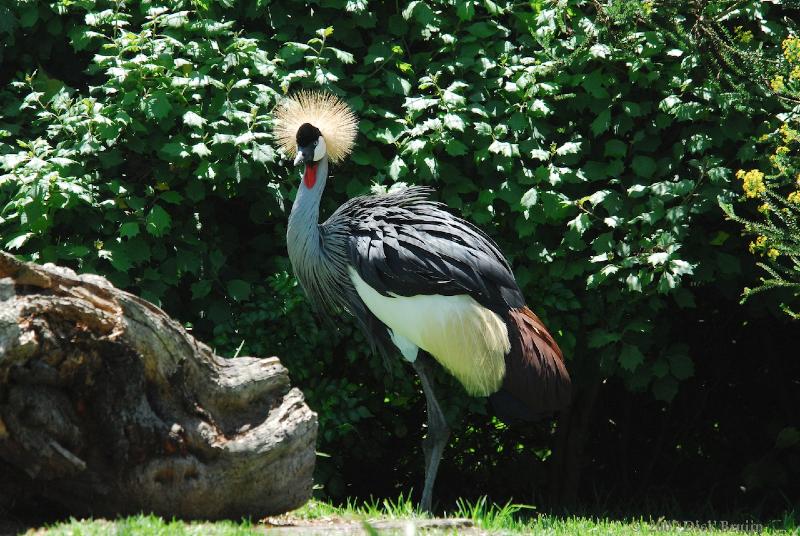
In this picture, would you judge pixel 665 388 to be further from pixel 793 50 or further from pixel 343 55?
pixel 343 55

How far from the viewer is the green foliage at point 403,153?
5633mm

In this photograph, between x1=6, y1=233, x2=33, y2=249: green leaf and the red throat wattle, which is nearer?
x1=6, y1=233, x2=33, y2=249: green leaf

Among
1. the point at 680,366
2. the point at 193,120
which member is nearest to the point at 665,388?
the point at 680,366

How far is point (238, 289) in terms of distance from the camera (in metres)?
5.77

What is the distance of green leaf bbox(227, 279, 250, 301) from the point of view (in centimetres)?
573

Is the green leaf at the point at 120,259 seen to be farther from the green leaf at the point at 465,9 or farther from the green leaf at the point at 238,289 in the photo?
the green leaf at the point at 465,9

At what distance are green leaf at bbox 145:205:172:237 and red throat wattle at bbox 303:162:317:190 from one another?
77cm

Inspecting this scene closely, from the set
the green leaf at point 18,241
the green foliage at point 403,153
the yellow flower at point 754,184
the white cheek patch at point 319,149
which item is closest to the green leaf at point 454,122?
the green foliage at point 403,153

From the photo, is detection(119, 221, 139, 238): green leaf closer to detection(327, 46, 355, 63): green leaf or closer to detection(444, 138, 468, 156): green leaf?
detection(327, 46, 355, 63): green leaf

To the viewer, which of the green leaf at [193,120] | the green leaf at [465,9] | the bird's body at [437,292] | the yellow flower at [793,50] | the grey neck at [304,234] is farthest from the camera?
the green leaf at [465,9]

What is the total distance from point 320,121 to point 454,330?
1394 mm

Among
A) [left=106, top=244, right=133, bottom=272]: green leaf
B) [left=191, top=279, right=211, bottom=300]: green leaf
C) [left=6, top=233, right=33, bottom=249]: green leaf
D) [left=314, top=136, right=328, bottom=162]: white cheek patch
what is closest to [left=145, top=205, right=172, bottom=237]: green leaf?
[left=106, top=244, right=133, bottom=272]: green leaf

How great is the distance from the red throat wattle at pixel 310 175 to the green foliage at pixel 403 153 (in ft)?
0.94

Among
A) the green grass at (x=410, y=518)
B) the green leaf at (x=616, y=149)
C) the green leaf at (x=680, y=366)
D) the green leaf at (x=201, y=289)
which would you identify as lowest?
the green grass at (x=410, y=518)
